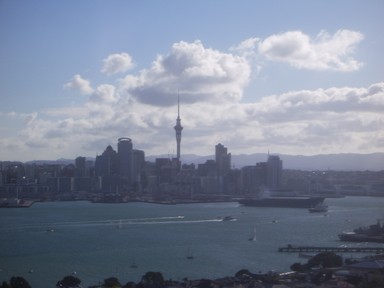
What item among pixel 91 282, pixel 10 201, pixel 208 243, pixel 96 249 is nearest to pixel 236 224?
pixel 208 243

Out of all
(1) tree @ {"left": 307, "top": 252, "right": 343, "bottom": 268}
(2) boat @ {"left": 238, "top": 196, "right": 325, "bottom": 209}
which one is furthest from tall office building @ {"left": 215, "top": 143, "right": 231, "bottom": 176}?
(1) tree @ {"left": 307, "top": 252, "right": 343, "bottom": 268}

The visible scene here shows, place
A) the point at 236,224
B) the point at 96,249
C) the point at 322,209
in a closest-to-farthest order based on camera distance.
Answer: the point at 96,249 → the point at 236,224 → the point at 322,209

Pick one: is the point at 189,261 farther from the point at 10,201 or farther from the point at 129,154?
the point at 129,154

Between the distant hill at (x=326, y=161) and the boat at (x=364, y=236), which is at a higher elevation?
the distant hill at (x=326, y=161)

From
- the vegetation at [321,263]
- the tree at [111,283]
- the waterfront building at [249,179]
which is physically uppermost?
the waterfront building at [249,179]

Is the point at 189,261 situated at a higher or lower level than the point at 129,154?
lower

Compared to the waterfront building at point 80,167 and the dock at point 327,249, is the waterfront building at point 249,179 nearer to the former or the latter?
the waterfront building at point 80,167

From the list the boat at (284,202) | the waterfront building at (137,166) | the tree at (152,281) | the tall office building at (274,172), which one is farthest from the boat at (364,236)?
the waterfront building at (137,166)
